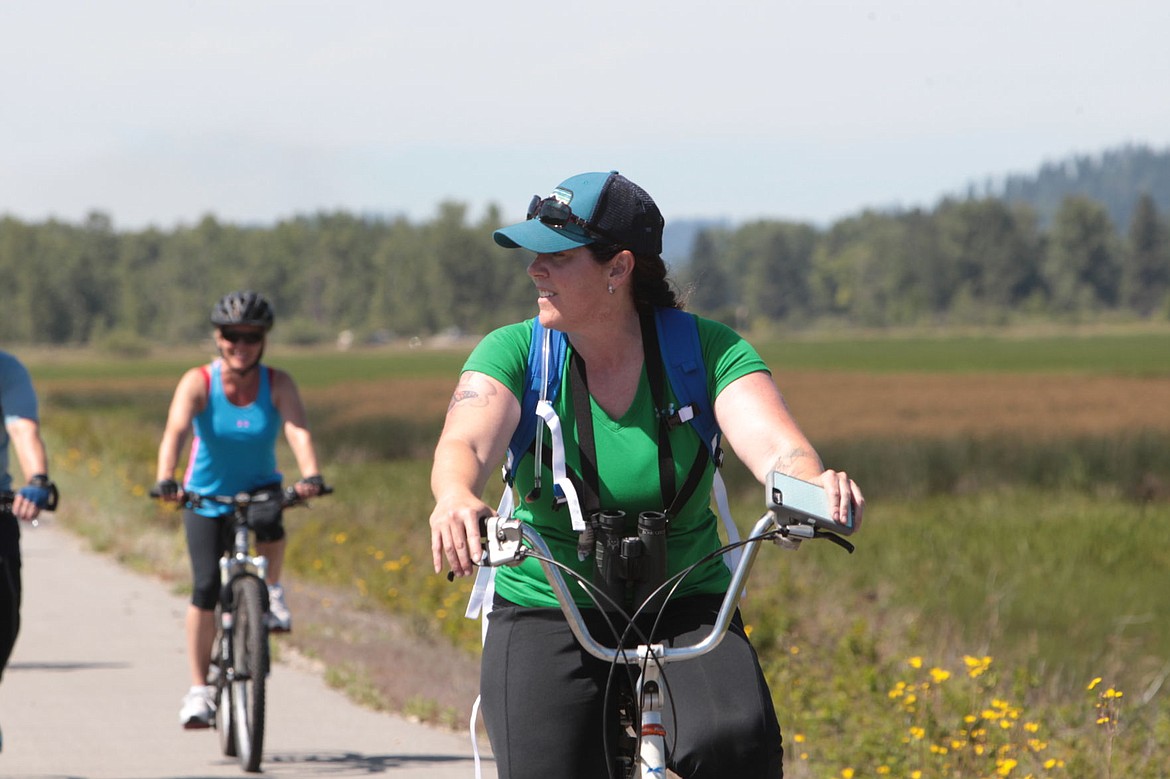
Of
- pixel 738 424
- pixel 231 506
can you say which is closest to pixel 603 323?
pixel 738 424

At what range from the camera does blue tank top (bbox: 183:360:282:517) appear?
315 inches

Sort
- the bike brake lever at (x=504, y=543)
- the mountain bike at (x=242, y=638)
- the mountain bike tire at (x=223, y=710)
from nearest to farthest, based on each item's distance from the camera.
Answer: the bike brake lever at (x=504, y=543) < the mountain bike at (x=242, y=638) < the mountain bike tire at (x=223, y=710)

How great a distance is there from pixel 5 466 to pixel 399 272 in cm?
17259

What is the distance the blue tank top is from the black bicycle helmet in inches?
13.2

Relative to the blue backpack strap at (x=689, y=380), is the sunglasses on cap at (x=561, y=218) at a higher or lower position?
higher

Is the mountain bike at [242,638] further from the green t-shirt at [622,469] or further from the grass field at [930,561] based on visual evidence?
the green t-shirt at [622,469]

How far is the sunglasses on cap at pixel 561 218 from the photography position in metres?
3.72

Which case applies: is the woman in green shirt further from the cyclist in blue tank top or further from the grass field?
the cyclist in blue tank top

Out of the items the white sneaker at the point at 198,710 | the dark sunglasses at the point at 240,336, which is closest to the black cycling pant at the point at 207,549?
the white sneaker at the point at 198,710

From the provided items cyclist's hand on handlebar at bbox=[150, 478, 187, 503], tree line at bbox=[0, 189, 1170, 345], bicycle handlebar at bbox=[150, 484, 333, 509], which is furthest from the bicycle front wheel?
tree line at bbox=[0, 189, 1170, 345]

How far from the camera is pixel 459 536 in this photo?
10.5 feet

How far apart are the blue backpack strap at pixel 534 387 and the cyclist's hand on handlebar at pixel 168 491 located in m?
4.30

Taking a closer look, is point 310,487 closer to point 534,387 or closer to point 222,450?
point 222,450

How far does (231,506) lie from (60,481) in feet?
48.4
